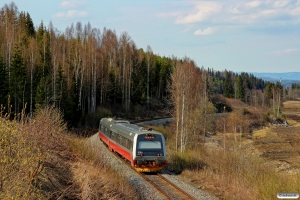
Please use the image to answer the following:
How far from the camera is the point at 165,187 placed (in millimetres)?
14391

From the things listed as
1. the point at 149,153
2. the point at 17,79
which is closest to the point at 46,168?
the point at 149,153

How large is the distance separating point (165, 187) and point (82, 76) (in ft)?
117

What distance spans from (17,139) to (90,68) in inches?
1774

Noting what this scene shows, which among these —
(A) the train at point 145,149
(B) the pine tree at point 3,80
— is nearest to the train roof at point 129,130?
(A) the train at point 145,149

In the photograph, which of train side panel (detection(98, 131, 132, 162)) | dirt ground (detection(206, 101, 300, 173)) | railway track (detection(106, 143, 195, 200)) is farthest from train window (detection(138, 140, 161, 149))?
dirt ground (detection(206, 101, 300, 173))

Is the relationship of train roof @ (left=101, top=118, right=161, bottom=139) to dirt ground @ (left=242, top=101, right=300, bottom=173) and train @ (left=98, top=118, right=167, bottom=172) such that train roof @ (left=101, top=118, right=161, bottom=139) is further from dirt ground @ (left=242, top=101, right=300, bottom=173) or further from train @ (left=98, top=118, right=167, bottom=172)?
dirt ground @ (left=242, top=101, right=300, bottom=173)

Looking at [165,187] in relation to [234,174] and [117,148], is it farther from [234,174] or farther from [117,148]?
[117,148]

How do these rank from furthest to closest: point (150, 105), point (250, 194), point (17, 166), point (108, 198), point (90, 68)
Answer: point (150, 105) → point (90, 68) → point (250, 194) → point (108, 198) → point (17, 166)

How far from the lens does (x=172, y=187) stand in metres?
14.3

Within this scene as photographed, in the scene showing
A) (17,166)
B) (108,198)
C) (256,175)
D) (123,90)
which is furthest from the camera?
(123,90)

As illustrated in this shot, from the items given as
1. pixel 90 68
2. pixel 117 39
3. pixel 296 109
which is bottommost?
pixel 296 109

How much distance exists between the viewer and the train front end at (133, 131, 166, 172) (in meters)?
17.7

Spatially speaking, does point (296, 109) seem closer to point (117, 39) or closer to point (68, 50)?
point (117, 39)

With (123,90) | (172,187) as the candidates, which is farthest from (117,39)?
(172,187)
